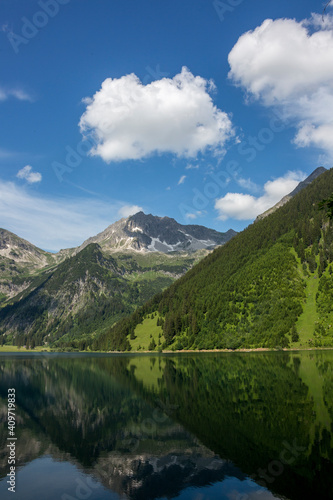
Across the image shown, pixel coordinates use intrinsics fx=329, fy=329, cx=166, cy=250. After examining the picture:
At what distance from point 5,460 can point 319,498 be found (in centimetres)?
2456

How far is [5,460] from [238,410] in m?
23.7

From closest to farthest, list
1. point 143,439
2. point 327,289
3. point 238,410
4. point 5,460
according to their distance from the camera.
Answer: point 5,460, point 143,439, point 238,410, point 327,289

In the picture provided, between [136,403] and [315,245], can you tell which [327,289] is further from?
[136,403]

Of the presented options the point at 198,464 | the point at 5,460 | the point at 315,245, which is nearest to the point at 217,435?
the point at 198,464

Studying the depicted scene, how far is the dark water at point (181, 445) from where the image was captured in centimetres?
2092

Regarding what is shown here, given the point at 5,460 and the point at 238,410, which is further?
the point at 238,410

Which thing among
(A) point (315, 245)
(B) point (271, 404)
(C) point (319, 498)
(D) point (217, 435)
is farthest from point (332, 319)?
(C) point (319, 498)

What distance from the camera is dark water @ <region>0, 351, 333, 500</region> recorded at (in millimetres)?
20922

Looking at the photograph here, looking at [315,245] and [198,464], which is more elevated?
[315,245]

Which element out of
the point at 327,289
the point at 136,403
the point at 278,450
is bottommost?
the point at 136,403

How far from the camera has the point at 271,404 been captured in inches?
1528

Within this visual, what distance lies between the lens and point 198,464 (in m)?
24.5

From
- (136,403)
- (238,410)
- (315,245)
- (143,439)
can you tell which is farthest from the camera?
(315,245)

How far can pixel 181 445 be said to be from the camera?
93.9 ft
